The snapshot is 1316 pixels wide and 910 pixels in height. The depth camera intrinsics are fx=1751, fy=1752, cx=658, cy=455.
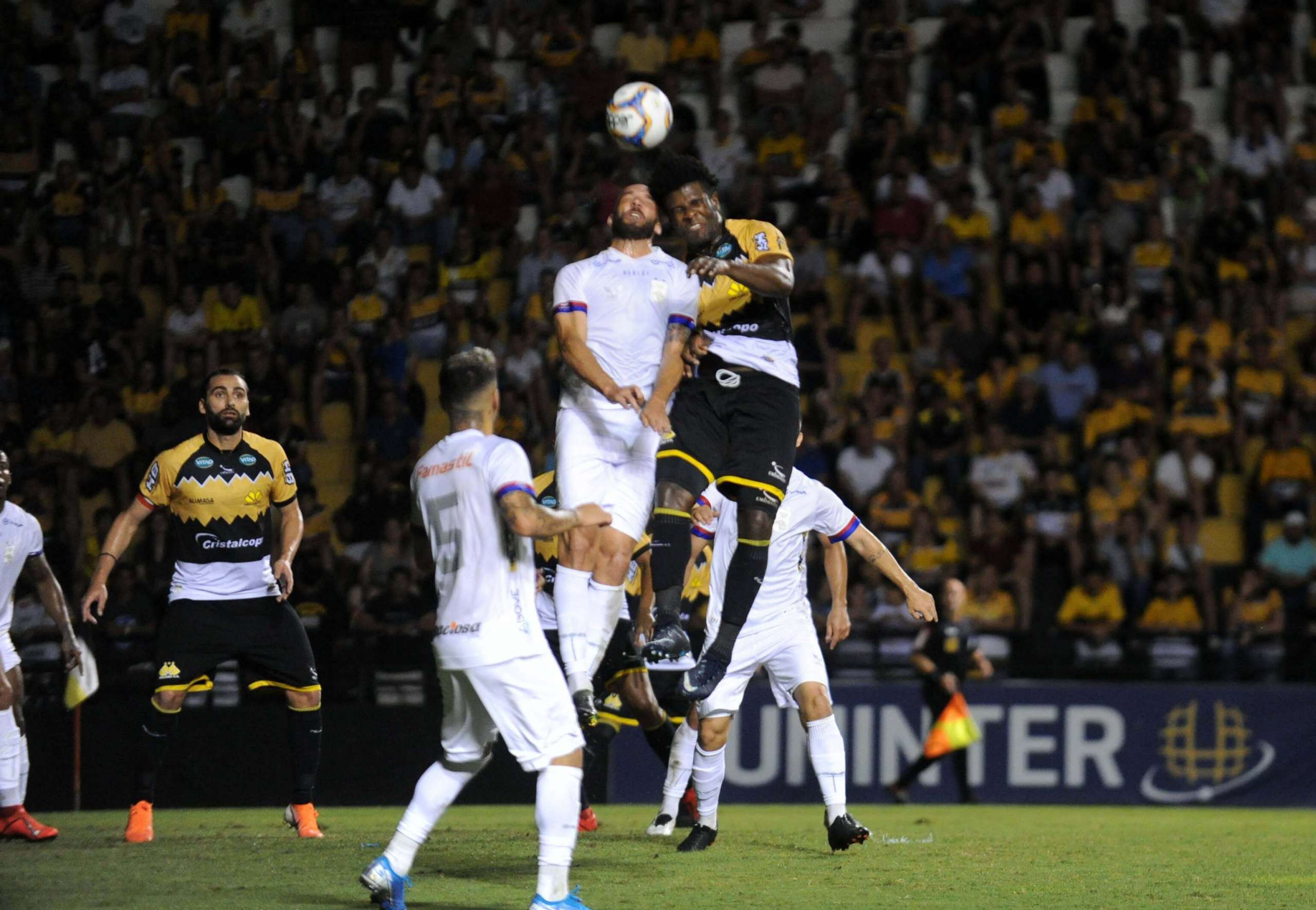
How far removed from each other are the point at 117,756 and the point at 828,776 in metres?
7.00

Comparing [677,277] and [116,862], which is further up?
[677,277]

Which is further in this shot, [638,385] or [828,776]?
[828,776]

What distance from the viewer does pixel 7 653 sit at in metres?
10.8

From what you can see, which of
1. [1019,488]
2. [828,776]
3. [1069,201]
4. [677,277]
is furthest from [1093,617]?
[677,277]

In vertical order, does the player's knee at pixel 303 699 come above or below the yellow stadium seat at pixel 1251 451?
below

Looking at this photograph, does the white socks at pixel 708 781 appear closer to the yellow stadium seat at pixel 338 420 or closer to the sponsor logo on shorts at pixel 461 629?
the sponsor logo on shorts at pixel 461 629

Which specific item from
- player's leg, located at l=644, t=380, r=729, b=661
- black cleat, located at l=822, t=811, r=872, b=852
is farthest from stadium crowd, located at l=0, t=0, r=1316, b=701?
player's leg, located at l=644, t=380, r=729, b=661

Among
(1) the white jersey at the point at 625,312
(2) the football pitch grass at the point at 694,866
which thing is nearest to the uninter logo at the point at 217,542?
(2) the football pitch grass at the point at 694,866

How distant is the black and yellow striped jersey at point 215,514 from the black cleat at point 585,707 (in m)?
3.03

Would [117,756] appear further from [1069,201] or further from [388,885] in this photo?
[1069,201]

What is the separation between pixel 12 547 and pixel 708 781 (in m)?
4.52

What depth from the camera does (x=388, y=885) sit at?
721 centimetres

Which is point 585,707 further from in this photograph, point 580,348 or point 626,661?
point 626,661

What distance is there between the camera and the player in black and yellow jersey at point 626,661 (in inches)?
439
